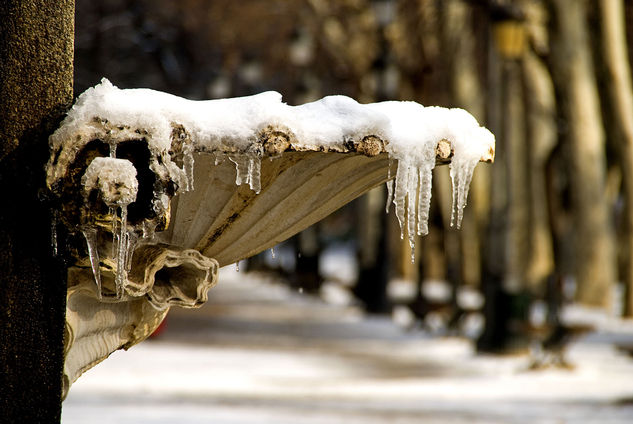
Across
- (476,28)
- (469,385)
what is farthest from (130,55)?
(469,385)

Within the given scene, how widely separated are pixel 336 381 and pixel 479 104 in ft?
64.2

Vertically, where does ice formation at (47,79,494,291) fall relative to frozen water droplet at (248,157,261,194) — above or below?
above

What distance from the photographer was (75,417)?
1028cm

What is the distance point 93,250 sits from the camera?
4.28 metres

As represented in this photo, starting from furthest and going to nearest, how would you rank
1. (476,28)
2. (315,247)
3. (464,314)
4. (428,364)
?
(315,247)
(476,28)
(464,314)
(428,364)

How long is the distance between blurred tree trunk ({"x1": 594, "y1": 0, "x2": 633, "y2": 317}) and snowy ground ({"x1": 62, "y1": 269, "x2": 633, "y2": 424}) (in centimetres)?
405

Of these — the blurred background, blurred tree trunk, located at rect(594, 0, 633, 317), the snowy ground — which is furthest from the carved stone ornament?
blurred tree trunk, located at rect(594, 0, 633, 317)

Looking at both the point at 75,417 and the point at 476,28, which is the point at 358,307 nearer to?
the point at 476,28

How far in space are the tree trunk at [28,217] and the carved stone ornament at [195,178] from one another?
0.11 m

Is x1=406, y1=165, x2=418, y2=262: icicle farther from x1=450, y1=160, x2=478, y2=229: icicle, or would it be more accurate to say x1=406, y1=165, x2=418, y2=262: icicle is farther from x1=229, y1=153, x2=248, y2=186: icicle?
x1=229, y1=153, x2=248, y2=186: icicle

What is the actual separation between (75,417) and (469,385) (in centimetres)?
519

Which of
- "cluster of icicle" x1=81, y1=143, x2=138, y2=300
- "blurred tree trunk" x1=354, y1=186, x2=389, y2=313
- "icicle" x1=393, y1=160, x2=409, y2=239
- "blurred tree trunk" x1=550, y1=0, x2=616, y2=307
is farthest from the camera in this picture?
"blurred tree trunk" x1=550, y1=0, x2=616, y2=307

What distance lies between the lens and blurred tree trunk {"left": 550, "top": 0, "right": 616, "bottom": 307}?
2622cm

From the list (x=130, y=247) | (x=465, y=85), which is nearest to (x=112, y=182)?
(x=130, y=247)
